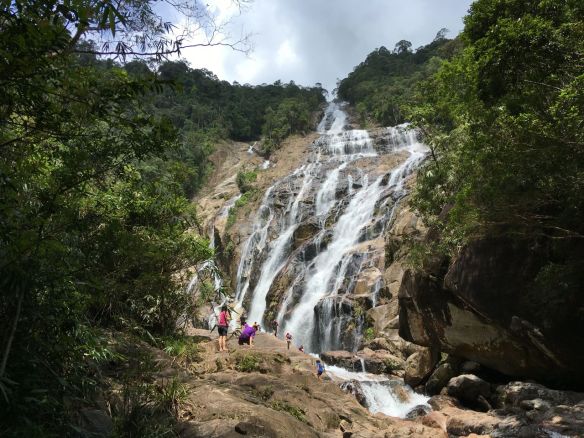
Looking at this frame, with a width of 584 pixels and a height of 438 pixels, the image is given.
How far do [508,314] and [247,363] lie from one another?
631 centimetres

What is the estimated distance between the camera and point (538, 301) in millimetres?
9906

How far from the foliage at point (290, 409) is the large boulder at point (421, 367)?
806 centimetres

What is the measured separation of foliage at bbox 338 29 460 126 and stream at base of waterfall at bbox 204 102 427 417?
300 inches

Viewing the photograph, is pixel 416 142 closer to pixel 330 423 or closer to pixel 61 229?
pixel 330 423

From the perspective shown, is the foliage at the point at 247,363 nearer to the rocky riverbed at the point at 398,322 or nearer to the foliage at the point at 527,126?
the rocky riverbed at the point at 398,322

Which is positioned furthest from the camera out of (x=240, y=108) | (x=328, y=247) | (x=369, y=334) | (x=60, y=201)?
(x=240, y=108)

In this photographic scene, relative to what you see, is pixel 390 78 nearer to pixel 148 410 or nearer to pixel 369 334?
pixel 369 334

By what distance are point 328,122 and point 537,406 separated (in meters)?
56.5

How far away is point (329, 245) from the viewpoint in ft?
93.0

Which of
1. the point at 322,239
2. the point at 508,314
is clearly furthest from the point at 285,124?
the point at 508,314

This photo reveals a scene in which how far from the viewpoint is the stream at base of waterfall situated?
21.4 meters

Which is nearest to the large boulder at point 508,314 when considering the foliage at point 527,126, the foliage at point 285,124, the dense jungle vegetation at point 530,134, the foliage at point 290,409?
the dense jungle vegetation at point 530,134

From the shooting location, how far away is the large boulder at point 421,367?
15.5 meters

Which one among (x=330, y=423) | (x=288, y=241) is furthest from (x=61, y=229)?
(x=288, y=241)
